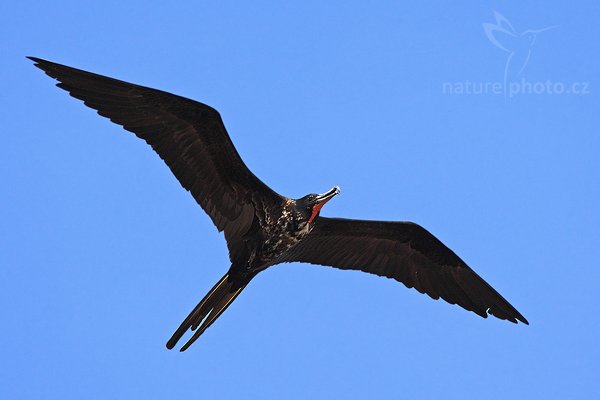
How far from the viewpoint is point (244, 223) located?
10.1m

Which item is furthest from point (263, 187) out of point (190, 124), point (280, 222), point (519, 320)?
point (519, 320)

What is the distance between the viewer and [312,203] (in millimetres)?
9977

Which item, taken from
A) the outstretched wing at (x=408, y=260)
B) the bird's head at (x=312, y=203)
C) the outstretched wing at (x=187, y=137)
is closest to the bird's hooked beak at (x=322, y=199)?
the bird's head at (x=312, y=203)

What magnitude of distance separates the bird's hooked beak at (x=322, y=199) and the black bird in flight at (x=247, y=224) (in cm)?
1

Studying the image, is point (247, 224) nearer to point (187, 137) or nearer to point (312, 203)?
point (312, 203)

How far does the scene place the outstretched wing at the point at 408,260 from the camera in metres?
10.7

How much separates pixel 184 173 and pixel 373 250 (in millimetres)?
2458

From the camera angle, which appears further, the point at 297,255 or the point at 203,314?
the point at 297,255

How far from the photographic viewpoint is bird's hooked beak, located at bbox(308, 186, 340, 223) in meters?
9.90

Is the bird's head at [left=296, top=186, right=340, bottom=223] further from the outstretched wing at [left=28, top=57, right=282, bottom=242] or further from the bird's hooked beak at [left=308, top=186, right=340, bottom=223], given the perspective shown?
the outstretched wing at [left=28, top=57, right=282, bottom=242]

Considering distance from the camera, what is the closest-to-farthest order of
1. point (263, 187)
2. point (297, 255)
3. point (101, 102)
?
point (101, 102)
point (263, 187)
point (297, 255)

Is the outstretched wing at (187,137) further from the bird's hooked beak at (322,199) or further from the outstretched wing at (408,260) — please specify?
the outstretched wing at (408,260)

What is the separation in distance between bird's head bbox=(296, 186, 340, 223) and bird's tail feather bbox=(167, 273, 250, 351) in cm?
91

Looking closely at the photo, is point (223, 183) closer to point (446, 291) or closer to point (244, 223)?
point (244, 223)
